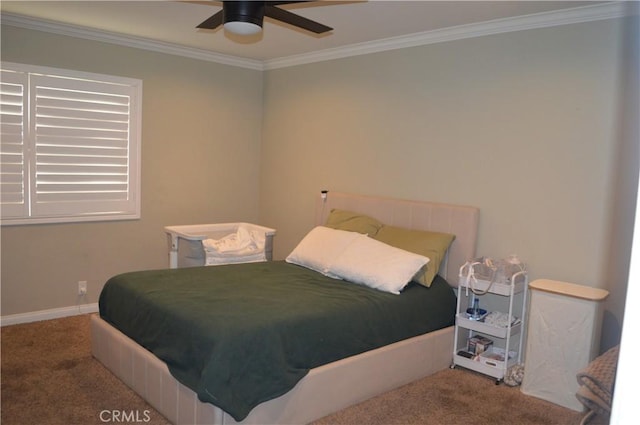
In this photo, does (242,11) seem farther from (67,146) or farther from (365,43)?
(67,146)

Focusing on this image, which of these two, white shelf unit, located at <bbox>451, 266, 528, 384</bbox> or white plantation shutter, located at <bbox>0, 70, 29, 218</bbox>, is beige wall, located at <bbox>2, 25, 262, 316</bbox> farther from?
white shelf unit, located at <bbox>451, 266, 528, 384</bbox>

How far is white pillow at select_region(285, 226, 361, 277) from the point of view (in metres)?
3.85

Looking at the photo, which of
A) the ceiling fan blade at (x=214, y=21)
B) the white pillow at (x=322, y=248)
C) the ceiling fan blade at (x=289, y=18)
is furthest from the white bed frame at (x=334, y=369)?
the ceiling fan blade at (x=214, y=21)

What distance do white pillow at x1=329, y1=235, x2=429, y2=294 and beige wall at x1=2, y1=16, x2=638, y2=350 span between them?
0.67 meters

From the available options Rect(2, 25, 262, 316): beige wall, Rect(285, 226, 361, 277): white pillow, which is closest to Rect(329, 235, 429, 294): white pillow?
Rect(285, 226, 361, 277): white pillow

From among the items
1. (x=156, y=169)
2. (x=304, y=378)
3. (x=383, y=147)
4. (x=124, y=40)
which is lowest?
(x=304, y=378)

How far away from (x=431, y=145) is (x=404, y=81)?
62 cm

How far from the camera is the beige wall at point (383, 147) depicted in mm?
3248

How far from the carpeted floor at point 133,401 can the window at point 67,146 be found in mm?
1260

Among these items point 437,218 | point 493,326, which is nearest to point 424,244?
point 437,218

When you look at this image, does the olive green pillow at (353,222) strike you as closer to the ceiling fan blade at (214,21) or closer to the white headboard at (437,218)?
the white headboard at (437,218)

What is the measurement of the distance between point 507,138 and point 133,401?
3.02m

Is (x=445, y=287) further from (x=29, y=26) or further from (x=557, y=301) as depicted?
(x=29, y=26)

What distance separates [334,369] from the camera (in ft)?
9.44
